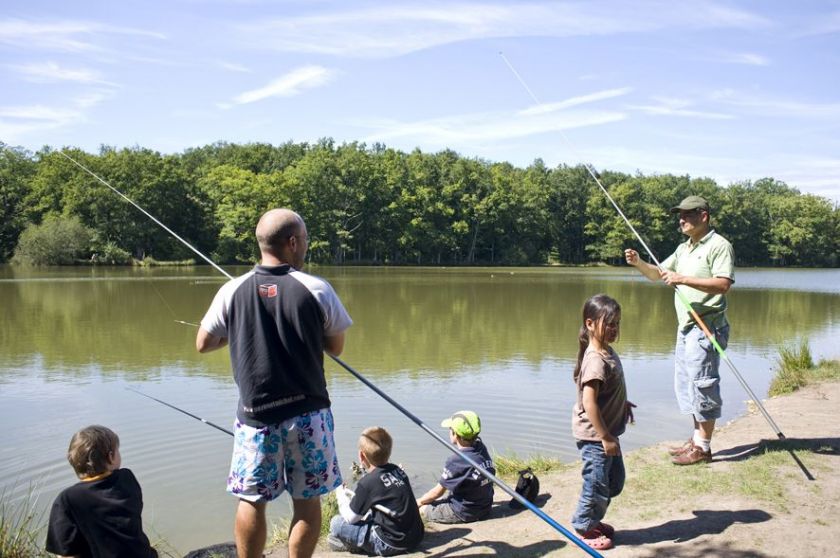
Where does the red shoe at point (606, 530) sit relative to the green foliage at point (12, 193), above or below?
below

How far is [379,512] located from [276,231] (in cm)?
173

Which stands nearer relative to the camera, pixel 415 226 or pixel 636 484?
pixel 636 484

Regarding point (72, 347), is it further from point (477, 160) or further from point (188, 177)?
point (477, 160)

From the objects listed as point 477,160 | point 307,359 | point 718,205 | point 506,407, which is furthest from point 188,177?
point 307,359

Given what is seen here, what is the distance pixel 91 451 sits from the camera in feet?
9.62

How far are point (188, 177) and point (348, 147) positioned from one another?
15.8m

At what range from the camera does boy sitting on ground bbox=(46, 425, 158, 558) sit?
2914 mm

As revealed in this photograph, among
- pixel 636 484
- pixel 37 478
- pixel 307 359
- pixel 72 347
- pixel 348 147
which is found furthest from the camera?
pixel 348 147

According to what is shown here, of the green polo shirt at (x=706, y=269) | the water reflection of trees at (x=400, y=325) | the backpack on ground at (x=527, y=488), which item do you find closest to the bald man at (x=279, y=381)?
the backpack on ground at (x=527, y=488)

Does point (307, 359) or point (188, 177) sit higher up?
point (188, 177)

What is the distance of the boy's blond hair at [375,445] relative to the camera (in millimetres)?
3953

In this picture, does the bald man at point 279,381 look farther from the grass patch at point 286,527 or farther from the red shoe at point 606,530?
the red shoe at point 606,530

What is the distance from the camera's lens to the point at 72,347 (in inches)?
484

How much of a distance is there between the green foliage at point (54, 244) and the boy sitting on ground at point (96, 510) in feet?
164
